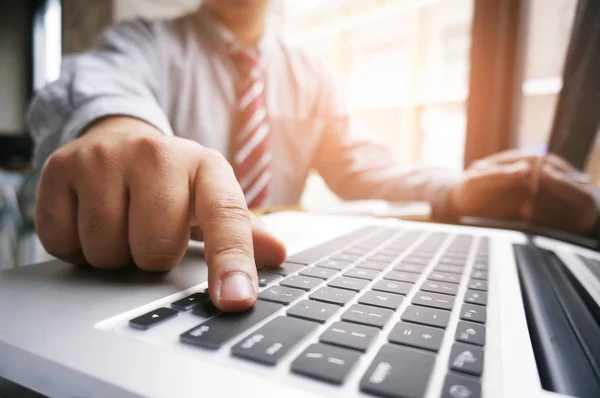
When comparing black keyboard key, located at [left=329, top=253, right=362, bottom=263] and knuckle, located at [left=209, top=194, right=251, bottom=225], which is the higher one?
knuckle, located at [left=209, top=194, right=251, bottom=225]

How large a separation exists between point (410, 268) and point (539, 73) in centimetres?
75

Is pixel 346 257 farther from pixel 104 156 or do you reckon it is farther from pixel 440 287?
pixel 104 156

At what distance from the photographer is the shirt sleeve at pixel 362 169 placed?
0.88 metres

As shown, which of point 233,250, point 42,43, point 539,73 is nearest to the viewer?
point 233,250

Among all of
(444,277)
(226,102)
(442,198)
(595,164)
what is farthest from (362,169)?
(444,277)

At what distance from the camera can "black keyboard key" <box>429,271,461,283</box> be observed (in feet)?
0.96

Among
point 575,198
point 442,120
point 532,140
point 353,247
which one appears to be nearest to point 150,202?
point 353,247

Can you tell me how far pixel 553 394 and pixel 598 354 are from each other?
3.2 inches

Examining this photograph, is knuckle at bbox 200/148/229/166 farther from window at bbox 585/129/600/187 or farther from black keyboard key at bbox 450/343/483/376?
window at bbox 585/129/600/187

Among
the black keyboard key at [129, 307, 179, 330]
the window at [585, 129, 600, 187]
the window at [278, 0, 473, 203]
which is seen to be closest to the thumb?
the black keyboard key at [129, 307, 179, 330]

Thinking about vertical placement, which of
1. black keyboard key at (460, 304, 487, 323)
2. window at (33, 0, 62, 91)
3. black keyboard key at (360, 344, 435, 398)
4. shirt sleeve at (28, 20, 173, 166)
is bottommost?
black keyboard key at (460, 304, 487, 323)

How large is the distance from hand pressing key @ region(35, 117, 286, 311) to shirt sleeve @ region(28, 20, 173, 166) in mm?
171

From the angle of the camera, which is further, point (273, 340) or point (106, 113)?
point (106, 113)

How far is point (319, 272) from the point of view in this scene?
29 centimetres
